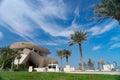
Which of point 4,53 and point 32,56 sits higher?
point 32,56

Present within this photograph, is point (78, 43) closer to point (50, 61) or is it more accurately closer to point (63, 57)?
point (63, 57)

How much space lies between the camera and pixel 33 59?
102812 mm

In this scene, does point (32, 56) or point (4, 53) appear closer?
point (4, 53)

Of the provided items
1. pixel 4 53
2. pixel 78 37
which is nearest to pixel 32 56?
pixel 4 53

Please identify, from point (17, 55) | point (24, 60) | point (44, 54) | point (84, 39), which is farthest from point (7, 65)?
point (44, 54)

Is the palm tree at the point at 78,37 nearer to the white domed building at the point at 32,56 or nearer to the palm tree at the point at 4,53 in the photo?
the palm tree at the point at 4,53

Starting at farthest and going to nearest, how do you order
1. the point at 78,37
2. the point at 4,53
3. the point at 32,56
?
the point at 32,56, the point at 4,53, the point at 78,37

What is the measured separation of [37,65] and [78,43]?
48.6m

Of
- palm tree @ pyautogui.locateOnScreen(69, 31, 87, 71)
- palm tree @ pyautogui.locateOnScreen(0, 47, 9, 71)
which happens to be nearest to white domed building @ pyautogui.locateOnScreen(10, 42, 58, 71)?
palm tree @ pyautogui.locateOnScreen(0, 47, 9, 71)

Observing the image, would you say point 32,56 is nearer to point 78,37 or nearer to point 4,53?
point 4,53

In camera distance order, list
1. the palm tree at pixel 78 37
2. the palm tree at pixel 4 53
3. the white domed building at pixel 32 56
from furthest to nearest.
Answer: the white domed building at pixel 32 56 → the palm tree at pixel 4 53 → the palm tree at pixel 78 37

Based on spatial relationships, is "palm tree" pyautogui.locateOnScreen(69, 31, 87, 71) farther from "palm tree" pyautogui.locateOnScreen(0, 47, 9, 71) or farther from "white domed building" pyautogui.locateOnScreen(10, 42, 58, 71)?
"white domed building" pyautogui.locateOnScreen(10, 42, 58, 71)

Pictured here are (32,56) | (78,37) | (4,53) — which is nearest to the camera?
(78,37)

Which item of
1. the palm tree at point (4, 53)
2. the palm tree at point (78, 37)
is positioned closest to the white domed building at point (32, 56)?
the palm tree at point (4, 53)
